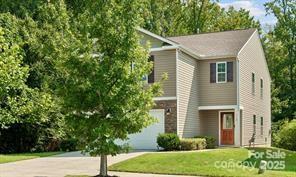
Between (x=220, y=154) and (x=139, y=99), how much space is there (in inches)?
281

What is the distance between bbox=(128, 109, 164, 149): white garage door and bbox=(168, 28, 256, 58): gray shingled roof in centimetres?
492

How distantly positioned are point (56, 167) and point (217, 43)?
1534 centimetres

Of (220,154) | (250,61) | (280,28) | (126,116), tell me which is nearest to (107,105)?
(126,116)

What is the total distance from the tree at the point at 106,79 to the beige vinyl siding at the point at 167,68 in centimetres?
1055

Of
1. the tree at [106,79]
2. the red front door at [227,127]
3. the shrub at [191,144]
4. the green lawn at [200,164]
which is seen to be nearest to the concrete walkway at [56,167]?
the green lawn at [200,164]

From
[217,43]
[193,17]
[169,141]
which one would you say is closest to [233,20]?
[193,17]

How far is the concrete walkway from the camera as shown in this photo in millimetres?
17266

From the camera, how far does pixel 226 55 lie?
27438 mm

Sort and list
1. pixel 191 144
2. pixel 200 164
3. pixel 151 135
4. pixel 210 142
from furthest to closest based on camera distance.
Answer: pixel 210 142 < pixel 151 135 < pixel 191 144 < pixel 200 164

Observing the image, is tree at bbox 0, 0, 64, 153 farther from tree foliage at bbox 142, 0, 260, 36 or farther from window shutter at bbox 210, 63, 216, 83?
tree foliage at bbox 142, 0, 260, 36

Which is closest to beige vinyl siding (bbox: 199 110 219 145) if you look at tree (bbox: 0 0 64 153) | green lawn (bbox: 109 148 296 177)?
green lawn (bbox: 109 148 296 177)

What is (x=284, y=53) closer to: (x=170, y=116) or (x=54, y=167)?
(x=170, y=116)

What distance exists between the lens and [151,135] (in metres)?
26.2

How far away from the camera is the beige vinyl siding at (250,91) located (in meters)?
29.1
